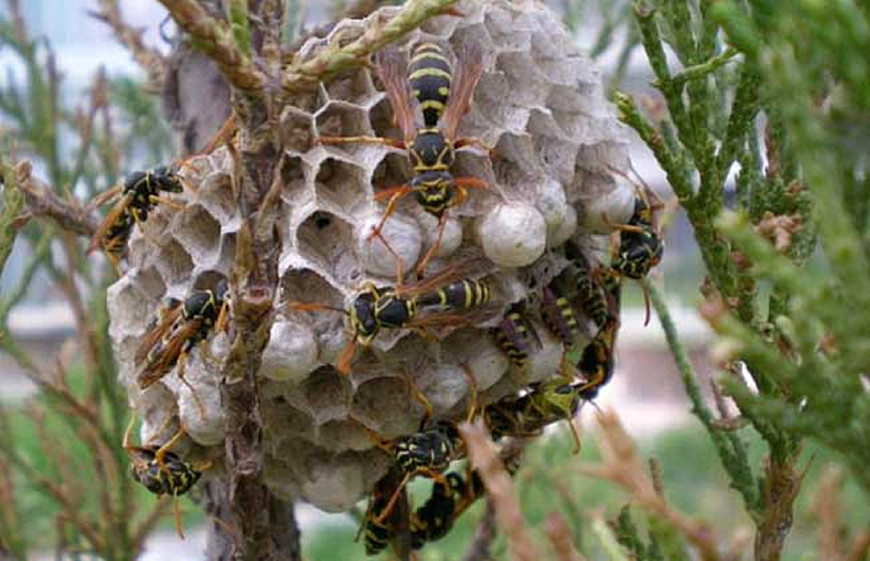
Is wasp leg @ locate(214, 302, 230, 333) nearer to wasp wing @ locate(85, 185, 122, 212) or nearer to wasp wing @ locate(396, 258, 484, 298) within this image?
wasp wing @ locate(396, 258, 484, 298)

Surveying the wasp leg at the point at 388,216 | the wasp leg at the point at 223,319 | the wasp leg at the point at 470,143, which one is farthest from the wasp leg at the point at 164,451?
the wasp leg at the point at 470,143

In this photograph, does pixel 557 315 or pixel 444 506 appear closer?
pixel 557 315

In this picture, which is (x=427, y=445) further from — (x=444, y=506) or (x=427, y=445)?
(x=444, y=506)

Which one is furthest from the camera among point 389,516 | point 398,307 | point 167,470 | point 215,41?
point 389,516

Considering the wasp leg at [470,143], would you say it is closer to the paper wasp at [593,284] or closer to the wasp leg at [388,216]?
the wasp leg at [388,216]

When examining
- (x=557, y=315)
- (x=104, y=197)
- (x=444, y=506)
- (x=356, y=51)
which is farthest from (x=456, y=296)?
(x=104, y=197)

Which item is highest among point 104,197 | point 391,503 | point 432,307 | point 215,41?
point 104,197

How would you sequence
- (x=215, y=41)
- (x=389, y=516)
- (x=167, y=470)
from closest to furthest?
(x=215, y=41)
(x=167, y=470)
(x=389, y=516)
